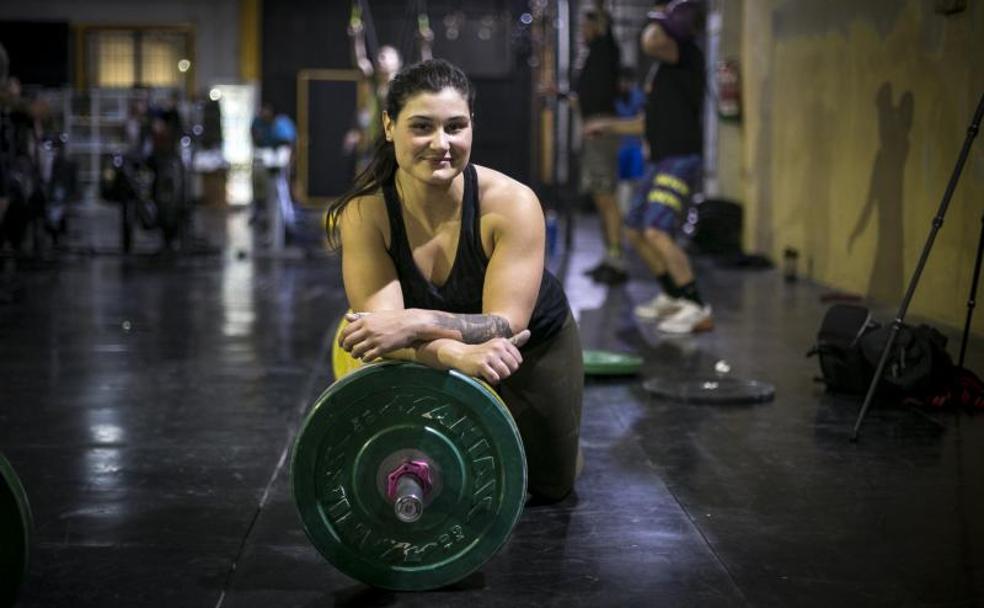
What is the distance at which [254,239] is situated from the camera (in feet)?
41.5

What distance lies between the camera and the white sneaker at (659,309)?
21.7 ft

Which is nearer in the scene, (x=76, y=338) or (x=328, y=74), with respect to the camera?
(x=76, y=338)

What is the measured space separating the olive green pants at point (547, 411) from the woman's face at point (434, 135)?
637 millimetres

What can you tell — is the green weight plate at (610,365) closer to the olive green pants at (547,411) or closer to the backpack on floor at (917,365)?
the backpack on floor at (917,365)

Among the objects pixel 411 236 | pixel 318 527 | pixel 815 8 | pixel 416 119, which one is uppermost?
pixel 815 8

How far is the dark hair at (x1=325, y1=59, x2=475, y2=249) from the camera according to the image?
2.78 metres

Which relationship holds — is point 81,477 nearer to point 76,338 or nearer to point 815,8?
point 76,338

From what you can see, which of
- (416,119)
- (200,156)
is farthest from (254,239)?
(416,119)

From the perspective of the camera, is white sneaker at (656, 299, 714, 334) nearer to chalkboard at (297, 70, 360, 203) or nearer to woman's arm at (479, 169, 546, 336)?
woman's arm at (479, 169, 546, 336)

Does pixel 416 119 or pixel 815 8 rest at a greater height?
pixel 815 8

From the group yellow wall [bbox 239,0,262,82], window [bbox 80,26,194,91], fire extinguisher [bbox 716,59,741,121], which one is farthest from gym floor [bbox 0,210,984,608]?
window [bbox 80,26,194,91]

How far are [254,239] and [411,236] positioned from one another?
9967 mm

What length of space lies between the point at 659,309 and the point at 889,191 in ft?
4.48

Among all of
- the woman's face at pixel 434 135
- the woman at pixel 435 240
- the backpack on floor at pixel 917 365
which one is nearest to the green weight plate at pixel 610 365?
the backpack on floor at pixel 917 365
